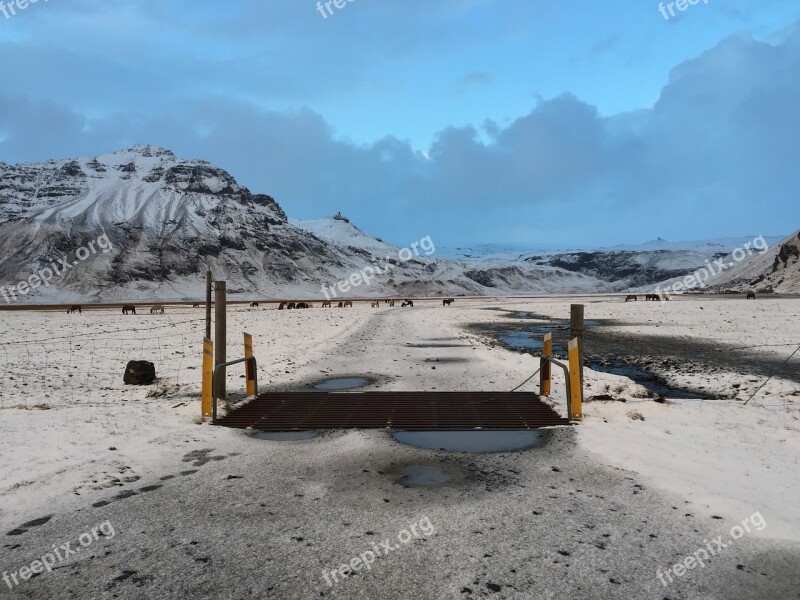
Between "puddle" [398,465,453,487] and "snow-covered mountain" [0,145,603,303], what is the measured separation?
111769mm

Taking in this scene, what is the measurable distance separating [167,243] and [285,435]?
438 ft

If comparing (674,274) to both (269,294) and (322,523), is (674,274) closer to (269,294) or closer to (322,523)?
(269,294)

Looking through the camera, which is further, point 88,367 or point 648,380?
point 88,367

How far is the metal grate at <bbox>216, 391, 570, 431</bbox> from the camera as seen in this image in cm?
891

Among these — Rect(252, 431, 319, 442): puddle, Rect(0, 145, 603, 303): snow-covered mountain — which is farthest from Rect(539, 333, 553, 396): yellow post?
Rect(0, 145, 603, 303): snow-covered mountain

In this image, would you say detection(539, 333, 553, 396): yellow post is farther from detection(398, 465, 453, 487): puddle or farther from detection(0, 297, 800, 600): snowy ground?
detection(398, 465, 453, 487): puddle

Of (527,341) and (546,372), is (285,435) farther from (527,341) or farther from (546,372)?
(527,341)

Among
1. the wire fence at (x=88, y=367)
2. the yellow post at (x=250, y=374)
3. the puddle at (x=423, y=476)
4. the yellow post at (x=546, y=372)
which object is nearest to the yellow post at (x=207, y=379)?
the yellow post at (x=250, y=374)

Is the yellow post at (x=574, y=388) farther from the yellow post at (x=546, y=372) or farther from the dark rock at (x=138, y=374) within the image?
the dark rock at (x=138, y=374)

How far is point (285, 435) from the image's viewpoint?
330 inches

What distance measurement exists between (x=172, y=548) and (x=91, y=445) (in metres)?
3.67

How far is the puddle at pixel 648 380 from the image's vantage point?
12.5m

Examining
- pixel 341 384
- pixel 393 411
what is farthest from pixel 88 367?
pixel 393 411

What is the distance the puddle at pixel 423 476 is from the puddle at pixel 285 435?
2.17 m
